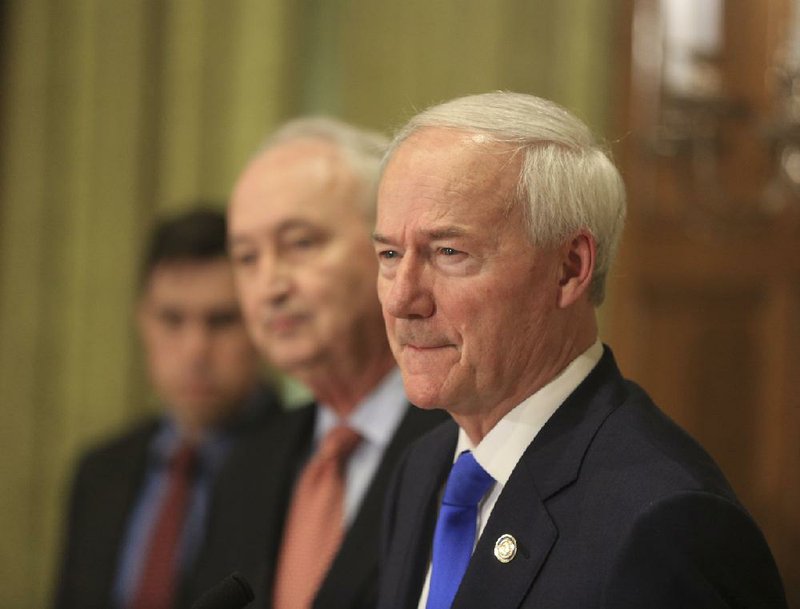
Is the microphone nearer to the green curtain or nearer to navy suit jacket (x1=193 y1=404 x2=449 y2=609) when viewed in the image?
navy suit jacket (x1=193 y1=404 x2=449 y2=609)

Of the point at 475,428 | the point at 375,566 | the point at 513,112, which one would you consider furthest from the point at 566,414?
the point at 375,566

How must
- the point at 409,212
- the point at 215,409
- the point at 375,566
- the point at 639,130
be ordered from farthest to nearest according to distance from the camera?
the point at 639,130
the point at 215,409
the point at 375,566
the point at 409,212

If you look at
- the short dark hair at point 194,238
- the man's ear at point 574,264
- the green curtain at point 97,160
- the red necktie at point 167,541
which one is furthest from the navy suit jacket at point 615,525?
the green curtain at point 97,160

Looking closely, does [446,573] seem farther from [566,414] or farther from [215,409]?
[215,409]

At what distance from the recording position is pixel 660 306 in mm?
4605

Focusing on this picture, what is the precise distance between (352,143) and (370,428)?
1.94ft

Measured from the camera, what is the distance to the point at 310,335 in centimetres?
224

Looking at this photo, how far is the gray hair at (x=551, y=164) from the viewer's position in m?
1.41

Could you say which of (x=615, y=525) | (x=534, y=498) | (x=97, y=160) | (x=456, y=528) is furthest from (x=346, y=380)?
(x=97, y=160)

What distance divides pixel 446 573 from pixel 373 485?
0.54 metres

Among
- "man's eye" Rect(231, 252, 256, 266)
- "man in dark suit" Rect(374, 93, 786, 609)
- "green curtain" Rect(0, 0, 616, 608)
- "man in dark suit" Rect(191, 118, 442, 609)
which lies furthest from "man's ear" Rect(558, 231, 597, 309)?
"green curtain" Rect(0, 0, 616, 608)

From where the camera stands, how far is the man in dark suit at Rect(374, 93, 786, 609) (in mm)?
1332

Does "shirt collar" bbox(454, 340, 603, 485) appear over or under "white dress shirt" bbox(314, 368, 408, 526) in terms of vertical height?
over

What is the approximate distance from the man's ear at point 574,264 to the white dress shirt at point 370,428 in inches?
27.6
